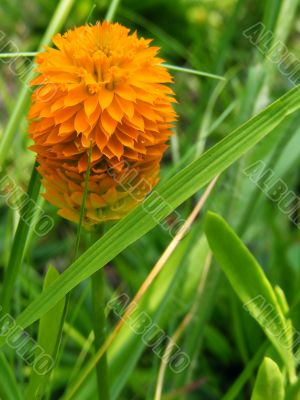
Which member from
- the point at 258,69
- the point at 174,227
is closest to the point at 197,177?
the point at 258,69

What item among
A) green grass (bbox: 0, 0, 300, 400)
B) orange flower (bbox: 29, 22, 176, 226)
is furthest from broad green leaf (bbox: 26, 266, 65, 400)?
orange flower (bbox: 29, 22, 176, 226)

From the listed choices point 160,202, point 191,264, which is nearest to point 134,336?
point 191,264

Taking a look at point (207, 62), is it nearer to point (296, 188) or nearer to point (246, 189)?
point (296, 188)

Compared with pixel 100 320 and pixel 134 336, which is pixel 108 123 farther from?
pixel 134 336

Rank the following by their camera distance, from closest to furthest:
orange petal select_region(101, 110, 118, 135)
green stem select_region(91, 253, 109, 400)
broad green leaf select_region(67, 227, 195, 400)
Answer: orange petal select_region(101, 110, 118, 135), green stem select_region(91, 253, 109, 400), broad green leaf select_region(67, 227, 195, 400)

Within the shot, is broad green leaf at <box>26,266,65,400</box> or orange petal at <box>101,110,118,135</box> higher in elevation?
orange petal at <box>101,110,118,135</box>

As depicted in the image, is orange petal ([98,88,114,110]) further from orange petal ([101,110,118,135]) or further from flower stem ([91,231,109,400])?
flower stem ([91,231,109,400])
